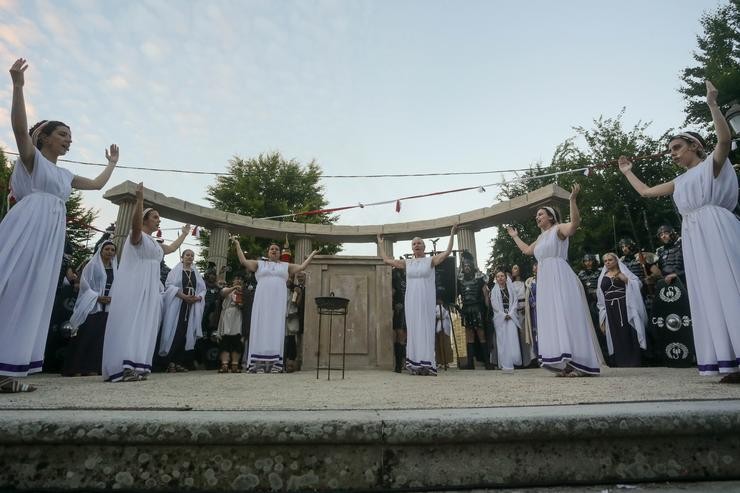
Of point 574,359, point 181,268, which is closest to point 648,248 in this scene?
point 574,359

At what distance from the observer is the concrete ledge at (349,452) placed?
1.44 m

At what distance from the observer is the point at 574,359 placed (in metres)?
4.90

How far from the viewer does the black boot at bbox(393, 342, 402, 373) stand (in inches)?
281

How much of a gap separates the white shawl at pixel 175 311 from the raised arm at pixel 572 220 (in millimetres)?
6089

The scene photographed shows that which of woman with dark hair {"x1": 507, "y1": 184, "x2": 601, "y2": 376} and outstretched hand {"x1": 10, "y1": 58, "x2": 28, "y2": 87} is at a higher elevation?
outstretched hand {"x1": 10, "y1": 58, "x2": 28, "y2": 87}

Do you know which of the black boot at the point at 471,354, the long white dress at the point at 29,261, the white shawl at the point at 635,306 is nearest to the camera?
the long white dress at the point at 29,261

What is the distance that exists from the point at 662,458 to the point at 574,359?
368 centimetres

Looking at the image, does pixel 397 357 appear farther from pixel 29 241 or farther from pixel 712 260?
pixel 29 241

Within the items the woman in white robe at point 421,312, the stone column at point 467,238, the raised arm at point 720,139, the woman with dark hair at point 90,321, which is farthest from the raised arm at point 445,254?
the stone column at point 467,238

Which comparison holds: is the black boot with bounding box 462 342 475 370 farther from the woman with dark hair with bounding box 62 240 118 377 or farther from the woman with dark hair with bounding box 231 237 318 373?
the woman with dark hair with bounding box 62 240 118 377

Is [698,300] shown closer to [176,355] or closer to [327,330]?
[327,330]

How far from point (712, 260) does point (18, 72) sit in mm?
5849

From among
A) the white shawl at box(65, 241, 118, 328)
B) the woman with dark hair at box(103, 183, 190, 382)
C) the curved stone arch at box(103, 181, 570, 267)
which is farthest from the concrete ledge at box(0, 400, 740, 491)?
the curved stone arch at box(103, 181, 570, 267)

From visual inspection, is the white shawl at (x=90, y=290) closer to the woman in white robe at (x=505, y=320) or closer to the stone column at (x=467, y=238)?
the woman in white robe at (x=505, y=320)
